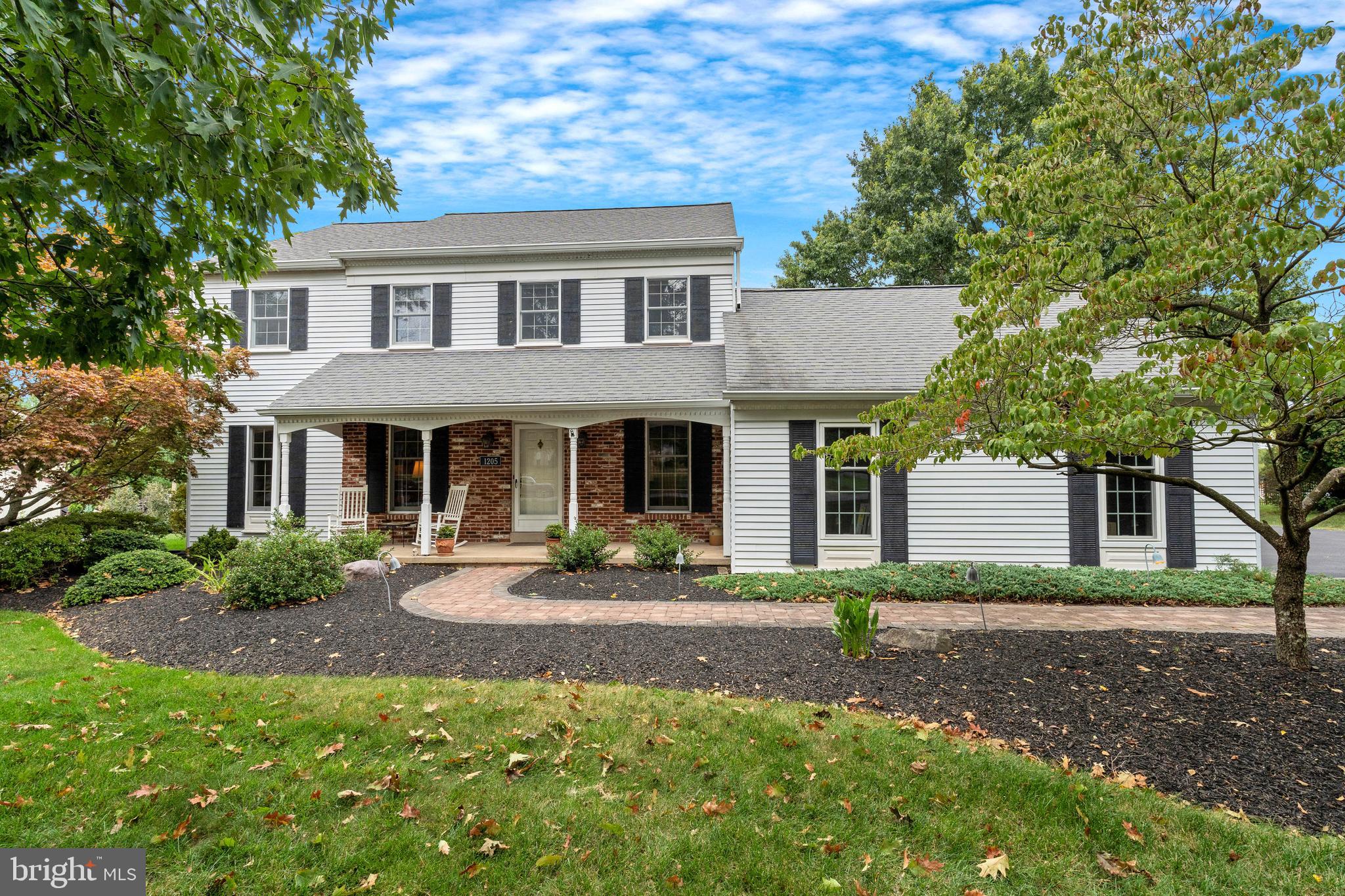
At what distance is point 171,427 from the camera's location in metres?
11.7

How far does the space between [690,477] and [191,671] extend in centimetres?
920

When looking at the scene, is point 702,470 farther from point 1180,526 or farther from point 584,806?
point 584,806

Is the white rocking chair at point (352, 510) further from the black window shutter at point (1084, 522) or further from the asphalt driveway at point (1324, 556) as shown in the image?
the asphalt driveway at point (1324, 556)

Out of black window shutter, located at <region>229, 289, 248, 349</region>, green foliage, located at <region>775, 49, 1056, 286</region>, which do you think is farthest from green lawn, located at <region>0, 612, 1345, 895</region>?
green foliage, located at <region>775, 49, 1056, 286</region>

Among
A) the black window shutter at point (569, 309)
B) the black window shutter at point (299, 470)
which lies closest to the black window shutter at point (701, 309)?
the black window shutter at point (569, 309)

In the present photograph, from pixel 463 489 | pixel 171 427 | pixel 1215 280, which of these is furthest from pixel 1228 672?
pixel 171 427

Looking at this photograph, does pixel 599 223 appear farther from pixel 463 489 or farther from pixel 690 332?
pixel 463 489

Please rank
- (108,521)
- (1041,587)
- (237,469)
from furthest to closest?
(237,469), (108,521), (1041,587)

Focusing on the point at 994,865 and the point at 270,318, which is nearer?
the point at 994,865

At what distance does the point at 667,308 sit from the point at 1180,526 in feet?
31.3

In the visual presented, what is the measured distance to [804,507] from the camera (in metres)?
10.5

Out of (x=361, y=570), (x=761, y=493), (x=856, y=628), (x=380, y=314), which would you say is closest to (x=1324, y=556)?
(x=761, y=493)

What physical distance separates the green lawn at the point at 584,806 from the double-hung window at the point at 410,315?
10.4 metres

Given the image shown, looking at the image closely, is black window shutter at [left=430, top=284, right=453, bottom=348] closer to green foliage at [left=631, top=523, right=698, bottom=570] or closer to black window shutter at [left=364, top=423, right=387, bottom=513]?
black window shutter at [left=364, top=423, right=387, bottom=513]
